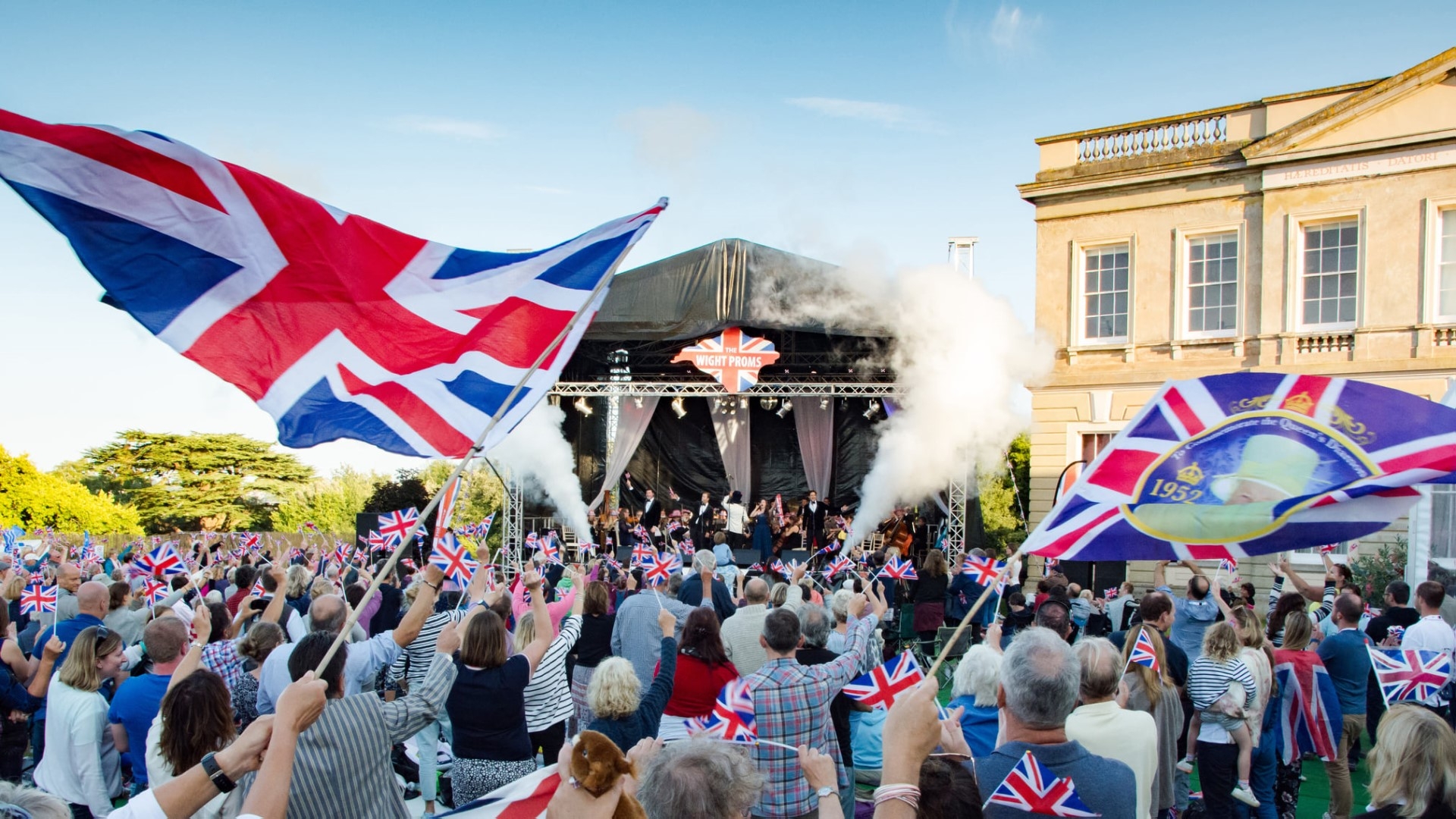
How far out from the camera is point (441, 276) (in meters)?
4.30

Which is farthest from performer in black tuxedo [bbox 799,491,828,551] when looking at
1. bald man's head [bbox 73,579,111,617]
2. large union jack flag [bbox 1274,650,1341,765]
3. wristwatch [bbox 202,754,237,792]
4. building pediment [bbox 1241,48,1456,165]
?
wristwatch [bbox 202,754,237,792]

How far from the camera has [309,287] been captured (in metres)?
4.07

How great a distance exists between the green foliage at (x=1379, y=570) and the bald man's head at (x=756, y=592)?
36.3ft

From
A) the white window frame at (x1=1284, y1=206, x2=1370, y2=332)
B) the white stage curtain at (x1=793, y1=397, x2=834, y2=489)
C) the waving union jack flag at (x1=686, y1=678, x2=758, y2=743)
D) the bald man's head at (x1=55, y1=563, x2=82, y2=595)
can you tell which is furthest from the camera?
the white stage curtain at (x1=793, y1=397, x2=834, y2=489)

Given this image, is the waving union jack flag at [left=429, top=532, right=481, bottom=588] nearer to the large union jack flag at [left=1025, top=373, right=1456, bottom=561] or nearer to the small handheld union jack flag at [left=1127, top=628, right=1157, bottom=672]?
the small handheld union jack flag at [left=1127, top=628, right=1157, bottom=672]

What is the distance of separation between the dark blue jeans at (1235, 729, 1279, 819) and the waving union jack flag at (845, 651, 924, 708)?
3.07 metres

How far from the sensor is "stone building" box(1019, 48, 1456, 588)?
51.2 feet

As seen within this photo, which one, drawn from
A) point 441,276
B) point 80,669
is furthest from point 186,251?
point 80,669

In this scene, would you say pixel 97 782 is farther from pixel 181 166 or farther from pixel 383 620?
pixel 383 620

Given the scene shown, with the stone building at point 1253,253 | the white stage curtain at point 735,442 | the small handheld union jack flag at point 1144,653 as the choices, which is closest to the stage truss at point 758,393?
the stone building at point 1253,253

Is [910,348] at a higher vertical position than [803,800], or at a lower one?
higher

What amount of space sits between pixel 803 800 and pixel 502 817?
132cm

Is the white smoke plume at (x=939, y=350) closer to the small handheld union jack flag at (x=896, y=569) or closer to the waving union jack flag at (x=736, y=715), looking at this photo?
the small handheld union jack flag at (x=896, y=569)

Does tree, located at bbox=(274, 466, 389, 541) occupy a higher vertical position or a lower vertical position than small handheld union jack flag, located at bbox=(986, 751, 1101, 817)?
lower
